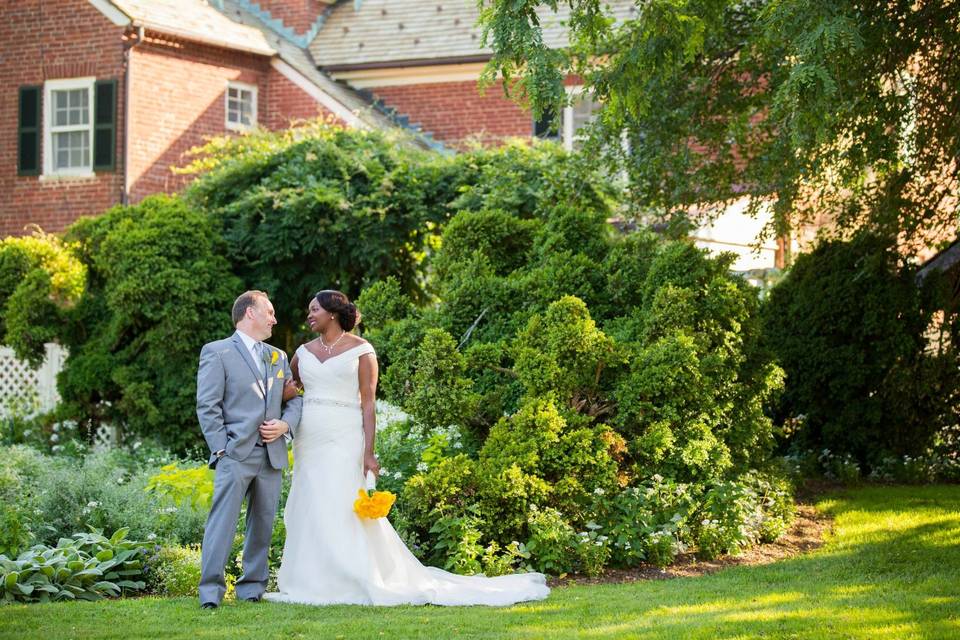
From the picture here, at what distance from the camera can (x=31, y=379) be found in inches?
621

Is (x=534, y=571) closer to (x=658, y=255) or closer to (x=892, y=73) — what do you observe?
(x=658, y=255)

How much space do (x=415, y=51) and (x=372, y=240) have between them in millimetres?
9862

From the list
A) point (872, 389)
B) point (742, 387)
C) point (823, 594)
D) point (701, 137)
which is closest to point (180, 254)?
point (701, 137)

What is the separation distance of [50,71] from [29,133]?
1.14 metres

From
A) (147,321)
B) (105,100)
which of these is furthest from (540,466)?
(105,100)

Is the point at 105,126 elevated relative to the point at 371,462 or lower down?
A: elevated

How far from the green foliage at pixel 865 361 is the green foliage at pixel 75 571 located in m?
7.94

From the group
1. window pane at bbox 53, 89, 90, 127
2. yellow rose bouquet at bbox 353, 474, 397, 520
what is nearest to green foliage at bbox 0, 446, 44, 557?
yellow rose bouquet at bbox 353, 474, 397, 520

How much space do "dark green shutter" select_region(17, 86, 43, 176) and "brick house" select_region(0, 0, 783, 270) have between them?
2cm

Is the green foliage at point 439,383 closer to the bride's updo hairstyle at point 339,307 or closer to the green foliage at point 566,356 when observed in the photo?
the green foliage at point 566,356

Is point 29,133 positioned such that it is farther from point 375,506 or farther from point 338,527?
point 375,506

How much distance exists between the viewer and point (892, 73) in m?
10.6

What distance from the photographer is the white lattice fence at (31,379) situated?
1562 cm

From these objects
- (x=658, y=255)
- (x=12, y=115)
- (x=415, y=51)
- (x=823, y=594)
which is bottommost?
(x=823, y=594)
